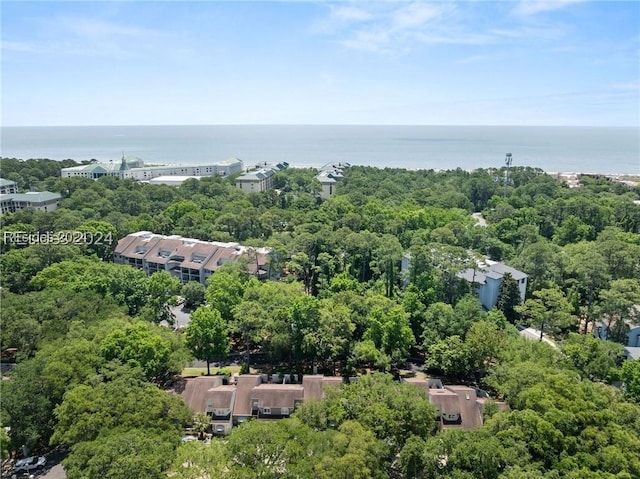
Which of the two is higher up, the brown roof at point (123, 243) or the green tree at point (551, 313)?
the brown roof at point (123, 243)

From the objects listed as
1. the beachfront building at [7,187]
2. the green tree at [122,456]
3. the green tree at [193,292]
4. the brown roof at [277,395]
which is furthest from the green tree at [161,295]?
the beachfront building at [7,187]

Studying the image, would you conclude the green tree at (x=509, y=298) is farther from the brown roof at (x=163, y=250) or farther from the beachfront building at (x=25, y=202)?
the beachfront building at (x=25, y=202)

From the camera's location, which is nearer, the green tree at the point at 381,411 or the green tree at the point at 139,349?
the green tree at the point at 381,411

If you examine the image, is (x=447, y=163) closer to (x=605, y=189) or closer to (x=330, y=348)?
(x=605, y=189)

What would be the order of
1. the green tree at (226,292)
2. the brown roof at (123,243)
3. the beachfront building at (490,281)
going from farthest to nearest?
the brown roof at (123,243), the beachfront building at (490,281), the green tree at (226,292)

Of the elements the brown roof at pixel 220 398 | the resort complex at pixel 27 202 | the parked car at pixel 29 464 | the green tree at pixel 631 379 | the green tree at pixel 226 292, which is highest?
the resort complex at pixel 27 202

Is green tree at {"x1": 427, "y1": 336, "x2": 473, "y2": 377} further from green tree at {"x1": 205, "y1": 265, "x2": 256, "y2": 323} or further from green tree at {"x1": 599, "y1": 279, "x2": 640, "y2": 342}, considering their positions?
green tree at {"x1": 205, "y1": 265, "x2": 256, "y2": 323}
